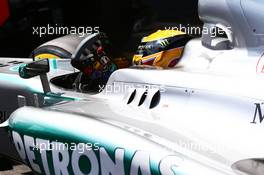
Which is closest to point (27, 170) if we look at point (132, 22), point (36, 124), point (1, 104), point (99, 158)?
point (1, 104)

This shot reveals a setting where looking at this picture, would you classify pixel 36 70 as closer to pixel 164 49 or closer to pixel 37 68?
pixel 37 68

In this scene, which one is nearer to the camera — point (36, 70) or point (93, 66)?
point (36, 70)

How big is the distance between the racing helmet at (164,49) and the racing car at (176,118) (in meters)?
0.05

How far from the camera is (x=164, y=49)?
284 cm

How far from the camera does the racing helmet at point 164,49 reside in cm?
285

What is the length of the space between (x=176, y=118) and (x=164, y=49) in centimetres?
48

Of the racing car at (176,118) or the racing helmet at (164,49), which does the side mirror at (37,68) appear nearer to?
the racing car at (176,118)

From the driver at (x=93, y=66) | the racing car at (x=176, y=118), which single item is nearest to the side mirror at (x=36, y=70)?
the driver at (x=93, y=66)

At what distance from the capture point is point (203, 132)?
238 cm

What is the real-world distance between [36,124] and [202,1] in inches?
41.8

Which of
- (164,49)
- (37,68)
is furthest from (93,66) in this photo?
(164,49)

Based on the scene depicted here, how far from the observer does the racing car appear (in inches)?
86.5

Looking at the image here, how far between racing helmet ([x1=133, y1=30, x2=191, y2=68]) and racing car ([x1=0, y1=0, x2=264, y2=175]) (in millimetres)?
48

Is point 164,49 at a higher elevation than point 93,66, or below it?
higher
